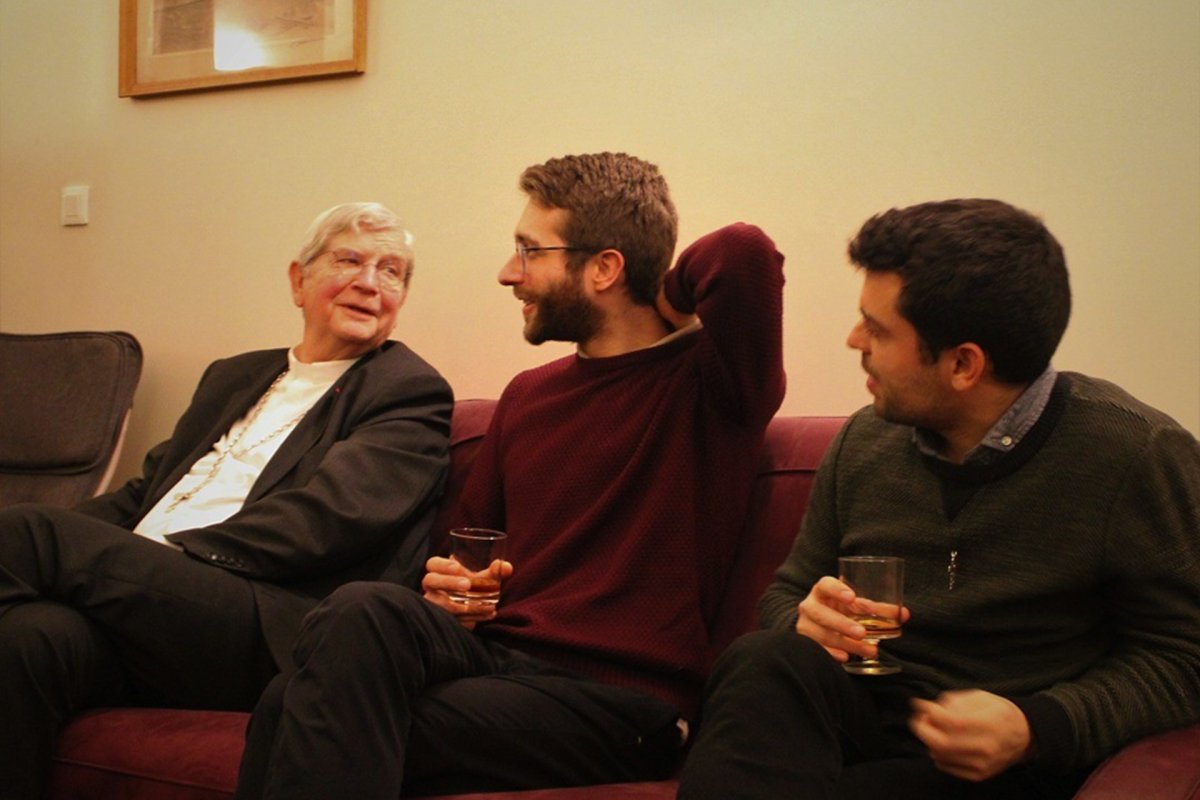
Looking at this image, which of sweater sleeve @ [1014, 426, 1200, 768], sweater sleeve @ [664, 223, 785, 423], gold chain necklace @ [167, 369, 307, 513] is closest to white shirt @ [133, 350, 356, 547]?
gold chain necklace @ [167, 369, 307, 513]

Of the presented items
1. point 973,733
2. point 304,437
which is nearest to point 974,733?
point 973,733

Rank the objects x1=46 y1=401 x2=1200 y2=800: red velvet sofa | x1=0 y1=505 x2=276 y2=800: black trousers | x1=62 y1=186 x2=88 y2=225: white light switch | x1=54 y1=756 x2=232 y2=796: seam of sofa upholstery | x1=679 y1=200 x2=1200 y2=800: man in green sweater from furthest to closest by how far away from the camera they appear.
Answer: x1=62 y1=186 x2=88 y2=225: white light switch, x1=0 y1=505 x2=276 y2=800: black trousers, x1=54 y1=756 x2=232 y2=796: seam of sofa upholstery, x1=46 y1=401 x2=1200 y2=800: red velvet sofa, x1=679 y1=200 x2=1200 y2=800: man in green sweater

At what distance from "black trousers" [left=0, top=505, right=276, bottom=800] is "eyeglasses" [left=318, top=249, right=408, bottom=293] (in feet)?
2.54

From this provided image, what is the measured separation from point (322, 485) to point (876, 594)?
3.72ft

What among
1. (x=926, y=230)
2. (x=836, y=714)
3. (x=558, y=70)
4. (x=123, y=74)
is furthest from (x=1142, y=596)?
(x=123, y=74)

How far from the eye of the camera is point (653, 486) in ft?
6.62

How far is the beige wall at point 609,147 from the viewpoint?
217cm

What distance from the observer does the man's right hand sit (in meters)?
1.45

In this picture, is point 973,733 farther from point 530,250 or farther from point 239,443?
point 239,443

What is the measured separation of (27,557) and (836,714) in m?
1.27

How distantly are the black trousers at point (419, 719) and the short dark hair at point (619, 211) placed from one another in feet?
2.39

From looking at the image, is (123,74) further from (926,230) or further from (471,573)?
(926,230)

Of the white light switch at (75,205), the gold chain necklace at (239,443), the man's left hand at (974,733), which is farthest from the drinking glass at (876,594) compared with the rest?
the white light switch at (75,205)

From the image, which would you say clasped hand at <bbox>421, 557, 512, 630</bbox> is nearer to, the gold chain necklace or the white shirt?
the white shirt
